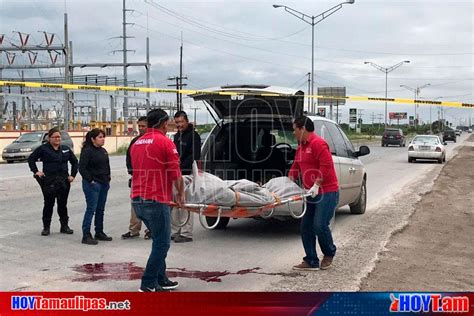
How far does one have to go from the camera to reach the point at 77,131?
3672cm

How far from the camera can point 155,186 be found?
19.1ft

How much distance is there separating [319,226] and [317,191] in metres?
0.41

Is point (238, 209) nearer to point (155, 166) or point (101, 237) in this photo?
point (155, 166)

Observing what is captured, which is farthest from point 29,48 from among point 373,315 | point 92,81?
point 373,315

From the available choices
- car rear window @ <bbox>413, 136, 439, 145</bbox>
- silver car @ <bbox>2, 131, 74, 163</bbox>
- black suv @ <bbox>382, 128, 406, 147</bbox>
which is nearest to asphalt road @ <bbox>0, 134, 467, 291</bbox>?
car rear window @ <bbox>413, 136, 439, 145</bbox>

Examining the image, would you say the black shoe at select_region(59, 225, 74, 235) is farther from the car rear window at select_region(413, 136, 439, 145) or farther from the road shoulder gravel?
the car rear window at select_region(413, 136, 439, 145)

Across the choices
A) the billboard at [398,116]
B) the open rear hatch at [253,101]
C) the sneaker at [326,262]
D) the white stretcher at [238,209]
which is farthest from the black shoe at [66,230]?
the billboard at [398,116]

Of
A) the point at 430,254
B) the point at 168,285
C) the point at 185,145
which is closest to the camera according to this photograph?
the point at 168,285

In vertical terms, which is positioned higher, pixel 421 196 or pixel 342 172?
pixel 342 172

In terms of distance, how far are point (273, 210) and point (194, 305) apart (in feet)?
10.8

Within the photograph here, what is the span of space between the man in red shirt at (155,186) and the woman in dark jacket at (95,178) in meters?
2.88

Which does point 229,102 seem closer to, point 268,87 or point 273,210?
point 268,87

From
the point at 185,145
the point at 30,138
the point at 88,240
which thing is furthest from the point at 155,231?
the point at 30,138

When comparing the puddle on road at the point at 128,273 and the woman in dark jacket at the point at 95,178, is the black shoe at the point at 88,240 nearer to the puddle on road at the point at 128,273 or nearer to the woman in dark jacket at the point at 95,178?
the woman in dark jacket at the point at 95,178
